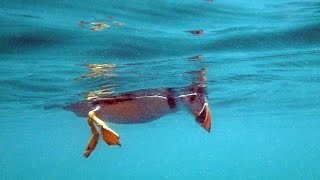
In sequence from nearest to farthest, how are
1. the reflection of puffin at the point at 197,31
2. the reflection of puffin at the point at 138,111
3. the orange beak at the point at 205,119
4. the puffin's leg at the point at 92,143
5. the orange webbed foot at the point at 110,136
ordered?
the orange webbed foot at the point at 110,136 → the puffin's leg at the point at 92,143 → the reflection of puffin at the point at 138,111 → the orange beak at the point at 205,119 → the reflection of puffin at the point at 197,31

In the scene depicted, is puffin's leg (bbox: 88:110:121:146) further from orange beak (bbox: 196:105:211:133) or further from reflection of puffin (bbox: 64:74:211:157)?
orange beak (bbox: 196:105:211:133)

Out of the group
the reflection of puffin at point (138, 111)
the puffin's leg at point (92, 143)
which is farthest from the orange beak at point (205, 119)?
the puffin's leg at point (92, 143)

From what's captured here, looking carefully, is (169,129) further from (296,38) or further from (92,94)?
(296,38)

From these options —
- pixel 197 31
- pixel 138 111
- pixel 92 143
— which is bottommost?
pixel 138 111

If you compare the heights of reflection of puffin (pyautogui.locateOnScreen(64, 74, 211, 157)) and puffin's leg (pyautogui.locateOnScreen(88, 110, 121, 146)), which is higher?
puffin's leg (pyautogui.locateOnScreen(88, 110, 121, 146))

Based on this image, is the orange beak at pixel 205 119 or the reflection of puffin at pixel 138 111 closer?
the reflection of puffin at pixel 138 111

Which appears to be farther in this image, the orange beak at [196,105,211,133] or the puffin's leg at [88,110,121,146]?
the orange beak at [196,105,211,133]

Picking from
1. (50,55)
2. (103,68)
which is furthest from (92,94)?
(50,55)

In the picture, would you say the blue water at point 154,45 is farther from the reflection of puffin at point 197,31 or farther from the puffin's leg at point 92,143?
the puffin's leg at point 92,143

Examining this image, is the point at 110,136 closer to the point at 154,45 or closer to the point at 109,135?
the point at 109,135

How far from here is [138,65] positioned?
1420 cm

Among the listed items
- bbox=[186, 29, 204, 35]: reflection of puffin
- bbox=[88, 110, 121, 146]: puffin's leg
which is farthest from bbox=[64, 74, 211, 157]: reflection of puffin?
bbox=[186, 29, 204, 35]: reflection of puffin

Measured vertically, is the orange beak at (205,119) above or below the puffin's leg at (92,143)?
above

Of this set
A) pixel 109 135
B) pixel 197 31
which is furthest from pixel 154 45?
pixel 109 135
